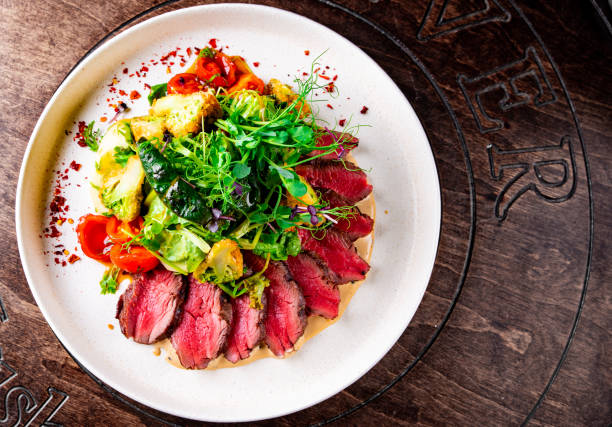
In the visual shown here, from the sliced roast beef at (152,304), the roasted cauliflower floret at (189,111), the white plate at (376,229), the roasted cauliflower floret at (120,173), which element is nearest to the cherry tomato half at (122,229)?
the roasted cauliflower floret at (120,173)

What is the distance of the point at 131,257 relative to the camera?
238 centimetres

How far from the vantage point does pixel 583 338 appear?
2.80 m

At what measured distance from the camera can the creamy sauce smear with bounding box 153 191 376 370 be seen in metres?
2.64

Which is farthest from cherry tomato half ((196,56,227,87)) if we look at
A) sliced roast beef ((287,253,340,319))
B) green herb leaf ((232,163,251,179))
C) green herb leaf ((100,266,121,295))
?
green herb leaf ((100,266,121,295))

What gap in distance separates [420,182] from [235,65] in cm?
147

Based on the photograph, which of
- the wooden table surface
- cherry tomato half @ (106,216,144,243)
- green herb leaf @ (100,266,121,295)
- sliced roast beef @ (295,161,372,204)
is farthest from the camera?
the wooden table surface

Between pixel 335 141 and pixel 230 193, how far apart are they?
76 centimetres

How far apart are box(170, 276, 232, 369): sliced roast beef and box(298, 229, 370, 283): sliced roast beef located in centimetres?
63

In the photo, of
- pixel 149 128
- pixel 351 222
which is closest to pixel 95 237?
pixel 149 128

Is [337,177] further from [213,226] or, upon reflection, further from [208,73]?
[208,73]

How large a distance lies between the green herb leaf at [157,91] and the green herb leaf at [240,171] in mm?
925

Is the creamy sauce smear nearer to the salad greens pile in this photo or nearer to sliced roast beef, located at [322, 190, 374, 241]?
sliced roast beef, located at [322, 190, 374, 241]

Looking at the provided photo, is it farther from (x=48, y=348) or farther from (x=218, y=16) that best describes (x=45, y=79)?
(x=48, y=348)

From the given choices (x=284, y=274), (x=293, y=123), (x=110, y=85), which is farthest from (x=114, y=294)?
(x=293, y=123)
